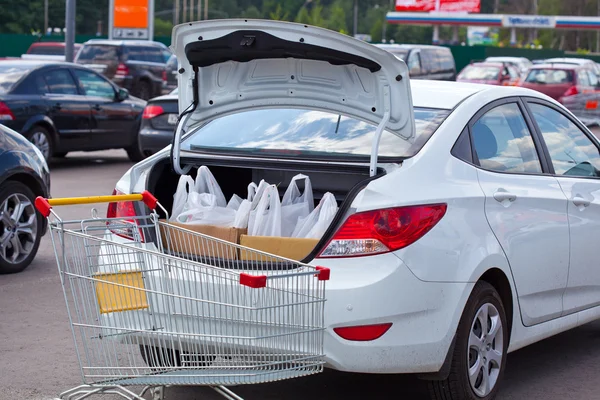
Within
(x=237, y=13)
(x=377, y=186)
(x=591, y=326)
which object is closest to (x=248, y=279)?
(x=377, y=186)

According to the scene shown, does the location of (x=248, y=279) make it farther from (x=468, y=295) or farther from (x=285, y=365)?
(x=468, y=295)

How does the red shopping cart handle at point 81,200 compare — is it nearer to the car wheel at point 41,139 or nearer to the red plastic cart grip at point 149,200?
the red plastic cart grip at point 149,200

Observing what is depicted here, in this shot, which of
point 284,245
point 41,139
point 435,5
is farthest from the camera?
point 435,5

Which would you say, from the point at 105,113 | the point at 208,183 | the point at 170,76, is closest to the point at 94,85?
the point at 105,113

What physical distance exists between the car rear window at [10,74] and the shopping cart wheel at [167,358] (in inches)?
426

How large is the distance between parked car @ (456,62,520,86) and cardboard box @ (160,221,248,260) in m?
27.5

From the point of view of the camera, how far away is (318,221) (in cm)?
490

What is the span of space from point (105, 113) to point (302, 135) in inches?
450

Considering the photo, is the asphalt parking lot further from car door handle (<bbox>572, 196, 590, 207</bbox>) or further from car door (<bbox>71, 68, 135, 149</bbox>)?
car door (<bbox>71, 68, 135, 149</bbox>)

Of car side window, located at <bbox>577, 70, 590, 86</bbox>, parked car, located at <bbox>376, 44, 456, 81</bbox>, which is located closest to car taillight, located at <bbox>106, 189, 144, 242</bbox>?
parked car, located at <bbox>376, 44, 456, 81</bbox>

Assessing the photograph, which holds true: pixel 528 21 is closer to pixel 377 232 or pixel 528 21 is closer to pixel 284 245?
pixel 284 245

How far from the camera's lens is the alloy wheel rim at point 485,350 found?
4.89 metres

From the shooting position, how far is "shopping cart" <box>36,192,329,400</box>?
417 cm

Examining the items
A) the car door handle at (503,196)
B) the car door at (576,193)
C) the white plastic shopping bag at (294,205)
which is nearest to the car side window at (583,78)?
the car door at (576,193)
